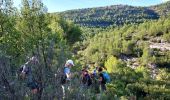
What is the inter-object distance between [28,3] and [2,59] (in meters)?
43.0

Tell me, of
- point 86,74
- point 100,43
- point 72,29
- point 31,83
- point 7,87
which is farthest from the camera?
point 100,43

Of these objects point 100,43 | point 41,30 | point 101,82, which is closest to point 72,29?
point 41,30

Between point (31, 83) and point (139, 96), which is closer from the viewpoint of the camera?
point (31, 83)

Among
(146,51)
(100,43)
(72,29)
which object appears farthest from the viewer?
(100,43)

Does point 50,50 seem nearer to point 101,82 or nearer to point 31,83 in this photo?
point 31,83

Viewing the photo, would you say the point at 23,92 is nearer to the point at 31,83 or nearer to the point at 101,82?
the point at 31,83

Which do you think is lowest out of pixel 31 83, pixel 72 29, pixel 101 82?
pixel 72 29

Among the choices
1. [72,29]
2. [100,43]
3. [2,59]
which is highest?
[2,59]

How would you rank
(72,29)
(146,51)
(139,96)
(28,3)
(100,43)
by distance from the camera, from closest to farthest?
(139,96) < (28,3) < (72,29) < (146,51) < (100,43)

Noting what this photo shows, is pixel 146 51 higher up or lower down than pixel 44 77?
lower down

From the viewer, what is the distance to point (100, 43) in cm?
19062

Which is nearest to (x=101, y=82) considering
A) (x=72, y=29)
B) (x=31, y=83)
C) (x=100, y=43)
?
(x=31, y=83)

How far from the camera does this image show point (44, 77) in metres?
7.98

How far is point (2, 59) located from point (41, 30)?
42.6 metres
